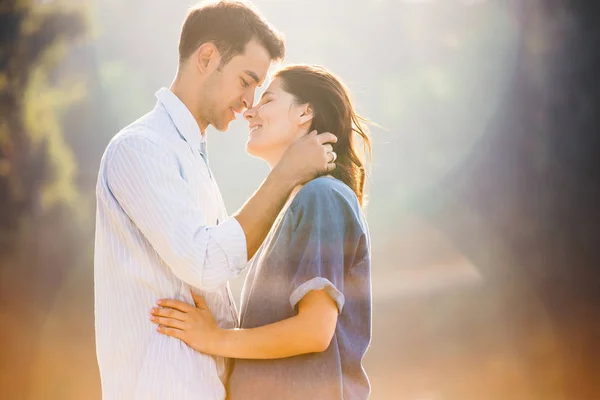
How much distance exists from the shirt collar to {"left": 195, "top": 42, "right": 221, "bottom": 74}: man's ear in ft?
0.49

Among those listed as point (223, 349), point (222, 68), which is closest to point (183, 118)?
point (222, 68)

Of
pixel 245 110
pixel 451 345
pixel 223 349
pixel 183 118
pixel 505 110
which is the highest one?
pixel 505 110

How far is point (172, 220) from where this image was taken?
1542mm

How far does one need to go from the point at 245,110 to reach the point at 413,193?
546 cm

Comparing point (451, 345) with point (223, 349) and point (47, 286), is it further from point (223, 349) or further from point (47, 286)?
point (223, 349)

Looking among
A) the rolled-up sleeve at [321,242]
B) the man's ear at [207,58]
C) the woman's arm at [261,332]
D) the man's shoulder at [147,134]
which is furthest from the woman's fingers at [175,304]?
the man's ear at [207,58]

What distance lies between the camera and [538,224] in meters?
6.78

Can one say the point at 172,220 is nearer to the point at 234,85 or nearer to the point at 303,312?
the point at 303,312

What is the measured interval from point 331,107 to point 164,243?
635 mm

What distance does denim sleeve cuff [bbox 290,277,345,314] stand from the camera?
5.08ft

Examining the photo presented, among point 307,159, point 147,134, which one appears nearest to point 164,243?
point 147,134

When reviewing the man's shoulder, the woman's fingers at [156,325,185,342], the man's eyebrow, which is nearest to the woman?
the woman's fingers at [156,325,185,342]

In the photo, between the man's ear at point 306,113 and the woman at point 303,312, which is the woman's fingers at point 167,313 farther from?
the man's ear at point 306,113

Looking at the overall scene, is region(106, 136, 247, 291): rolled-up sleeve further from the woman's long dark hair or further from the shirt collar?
the woman's long dark hair
